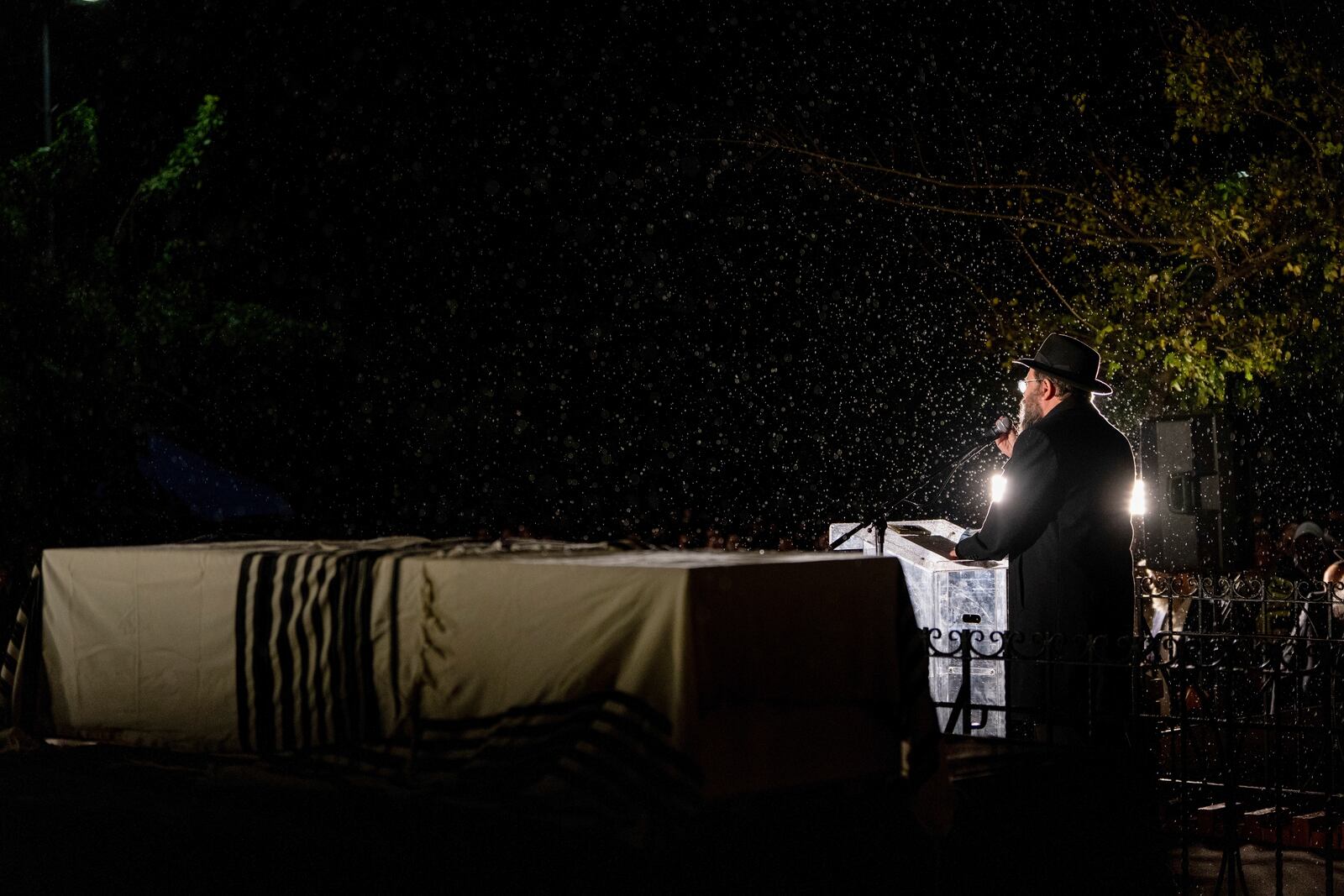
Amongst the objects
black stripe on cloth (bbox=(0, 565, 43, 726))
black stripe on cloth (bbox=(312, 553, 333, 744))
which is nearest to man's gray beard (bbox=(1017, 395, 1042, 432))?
black stripe on cloth (bbox=(312, 553, 333, 744))

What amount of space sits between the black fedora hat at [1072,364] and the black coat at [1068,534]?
8 centimetres

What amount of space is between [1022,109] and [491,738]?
12.1 meters

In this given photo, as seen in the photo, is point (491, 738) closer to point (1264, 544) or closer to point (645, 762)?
point (645, 762)

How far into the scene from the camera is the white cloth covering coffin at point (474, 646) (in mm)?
3436

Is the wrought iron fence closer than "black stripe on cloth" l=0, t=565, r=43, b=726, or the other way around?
"black stripe on cloth" l=0, t=565, r=43, b=726

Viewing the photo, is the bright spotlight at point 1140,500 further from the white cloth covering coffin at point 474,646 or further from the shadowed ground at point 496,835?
the white cloth covering coffin at point 474,646

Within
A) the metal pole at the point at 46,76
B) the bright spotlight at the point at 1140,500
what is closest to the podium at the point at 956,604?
the bright spotlight at the point at 1140,500

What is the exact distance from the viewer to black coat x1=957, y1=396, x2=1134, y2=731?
5.37 m

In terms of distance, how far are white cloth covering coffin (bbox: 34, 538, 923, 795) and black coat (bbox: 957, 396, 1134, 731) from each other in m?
1.64

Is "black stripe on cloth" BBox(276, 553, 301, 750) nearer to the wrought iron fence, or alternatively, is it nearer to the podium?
the wrought iron fence

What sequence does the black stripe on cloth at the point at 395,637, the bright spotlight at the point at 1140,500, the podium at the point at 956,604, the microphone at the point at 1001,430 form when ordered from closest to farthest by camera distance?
the black stripe on cloth at the point at 395,637 → the microphone at the point at 1001,430 → the podium at the point at 956,604 → the bright spotlight at the point at 1140,500

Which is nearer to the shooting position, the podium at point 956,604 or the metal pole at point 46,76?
the podium at point 956,604

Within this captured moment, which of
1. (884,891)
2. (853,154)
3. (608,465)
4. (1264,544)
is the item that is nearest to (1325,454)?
(1264,544)

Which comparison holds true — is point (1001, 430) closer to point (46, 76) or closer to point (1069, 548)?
point (1069, 548)
